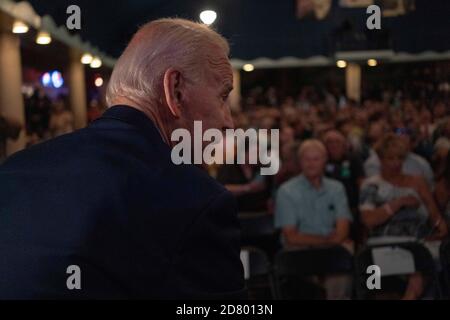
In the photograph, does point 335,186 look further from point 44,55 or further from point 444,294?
point 44,55

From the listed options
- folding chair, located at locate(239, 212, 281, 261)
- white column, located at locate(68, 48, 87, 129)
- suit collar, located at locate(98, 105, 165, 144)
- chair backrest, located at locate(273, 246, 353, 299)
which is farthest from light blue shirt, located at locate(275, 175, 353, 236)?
white column, located at locate(68, 48, 87, 129)

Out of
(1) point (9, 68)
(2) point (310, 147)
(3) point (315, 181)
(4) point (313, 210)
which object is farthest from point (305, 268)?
(1) point (9, 68)

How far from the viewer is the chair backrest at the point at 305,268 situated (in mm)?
3584

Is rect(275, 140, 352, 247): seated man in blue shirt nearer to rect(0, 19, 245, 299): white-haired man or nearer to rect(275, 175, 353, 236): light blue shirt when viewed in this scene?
rect(275, 175, 353, 236): light blue shirt

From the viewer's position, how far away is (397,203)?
3.82 meters

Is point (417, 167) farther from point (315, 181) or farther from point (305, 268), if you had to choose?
point (305, 268)

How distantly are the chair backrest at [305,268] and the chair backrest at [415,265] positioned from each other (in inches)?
5.2

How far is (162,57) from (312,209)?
10.4ft

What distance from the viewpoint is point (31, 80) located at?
743cm

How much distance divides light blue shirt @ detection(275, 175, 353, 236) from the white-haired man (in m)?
3.17

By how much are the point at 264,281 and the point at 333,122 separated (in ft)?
11.3

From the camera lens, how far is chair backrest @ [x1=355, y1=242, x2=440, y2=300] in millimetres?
3420

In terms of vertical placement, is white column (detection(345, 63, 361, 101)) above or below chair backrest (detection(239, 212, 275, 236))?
above

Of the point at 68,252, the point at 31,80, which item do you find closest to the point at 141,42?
the point at 68,252
